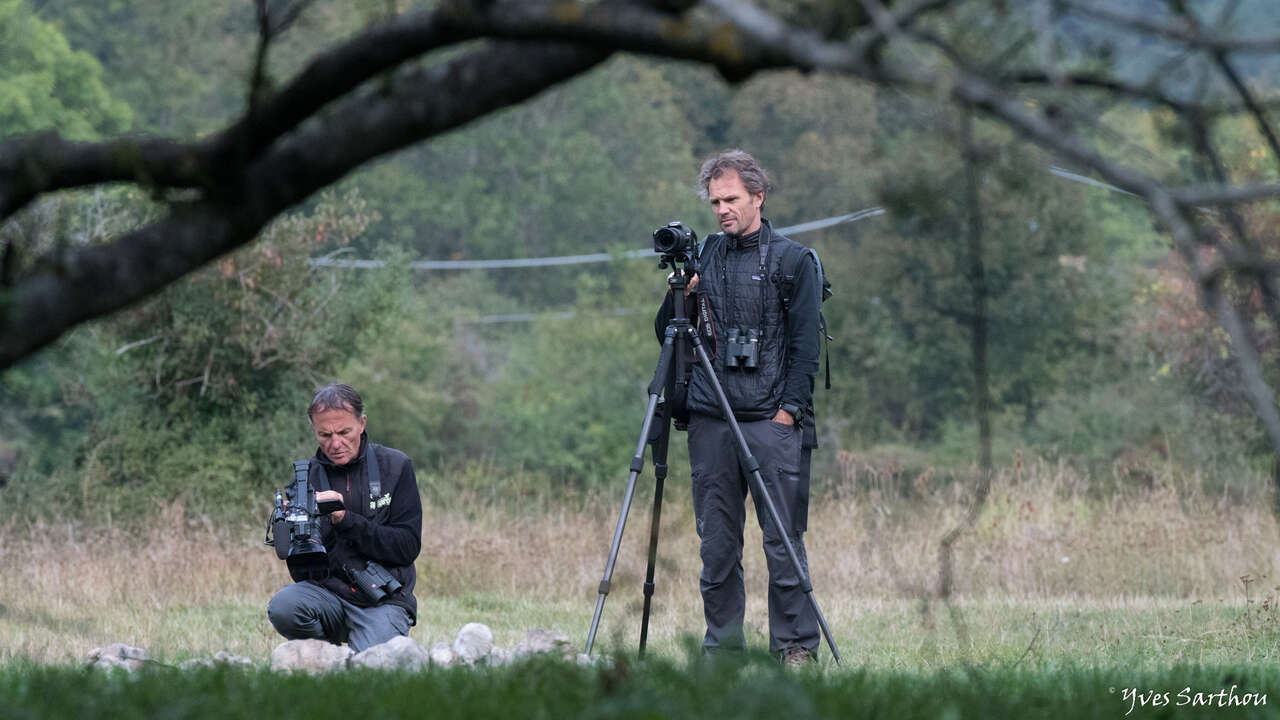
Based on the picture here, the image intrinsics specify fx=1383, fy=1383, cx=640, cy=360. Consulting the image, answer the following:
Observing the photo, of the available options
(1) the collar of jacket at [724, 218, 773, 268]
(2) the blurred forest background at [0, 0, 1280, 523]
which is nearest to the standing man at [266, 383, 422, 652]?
(2) the blurred forest background at [0, 0, 1280, 523]

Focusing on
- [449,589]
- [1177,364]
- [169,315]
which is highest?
[1177,364]

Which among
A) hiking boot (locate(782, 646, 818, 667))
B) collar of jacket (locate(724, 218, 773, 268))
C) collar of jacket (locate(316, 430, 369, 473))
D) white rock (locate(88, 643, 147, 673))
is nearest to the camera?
white rock (locate(88, 643, 147, 673))

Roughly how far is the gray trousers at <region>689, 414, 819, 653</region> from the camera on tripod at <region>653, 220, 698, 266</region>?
67cm

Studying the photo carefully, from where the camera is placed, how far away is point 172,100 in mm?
39500

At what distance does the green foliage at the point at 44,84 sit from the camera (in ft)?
104

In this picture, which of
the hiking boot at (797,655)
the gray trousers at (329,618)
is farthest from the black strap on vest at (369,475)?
the hiking boot at (797,655)

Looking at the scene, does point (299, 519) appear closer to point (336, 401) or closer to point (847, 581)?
point (336, 401)

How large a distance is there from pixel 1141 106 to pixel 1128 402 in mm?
26147

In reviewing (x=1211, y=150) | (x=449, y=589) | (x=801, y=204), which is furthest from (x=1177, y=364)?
(x=801, y=204)

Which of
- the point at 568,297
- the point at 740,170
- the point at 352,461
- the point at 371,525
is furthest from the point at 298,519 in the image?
the point at 568,297

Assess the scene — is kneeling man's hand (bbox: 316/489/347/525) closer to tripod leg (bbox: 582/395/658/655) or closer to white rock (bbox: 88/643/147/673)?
white rock (bbox: 88/643/147/673)

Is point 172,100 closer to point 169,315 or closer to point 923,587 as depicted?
point 169,315

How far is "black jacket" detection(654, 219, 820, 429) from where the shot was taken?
219 inches

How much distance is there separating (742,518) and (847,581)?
12.3ft
